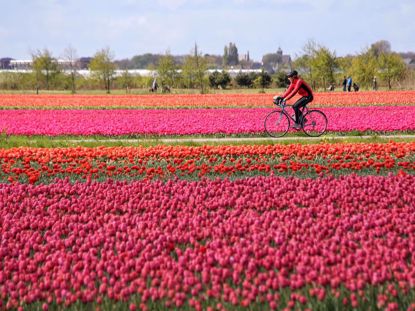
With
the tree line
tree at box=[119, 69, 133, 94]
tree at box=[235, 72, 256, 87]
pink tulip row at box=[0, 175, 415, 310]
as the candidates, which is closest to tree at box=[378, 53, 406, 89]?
the tree line

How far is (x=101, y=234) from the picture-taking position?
565 cm

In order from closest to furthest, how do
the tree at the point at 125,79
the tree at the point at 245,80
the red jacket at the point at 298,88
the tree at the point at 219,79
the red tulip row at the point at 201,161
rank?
the red tulip row at the point at 201,161 → the red jacket at the point at 298,88 → the tree at the point at 219,79 → the tree at the point at 125,79 → the tree at the point at 245,80

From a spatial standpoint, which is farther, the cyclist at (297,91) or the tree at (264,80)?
the tree at (264,80)

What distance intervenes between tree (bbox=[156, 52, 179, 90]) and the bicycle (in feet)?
134

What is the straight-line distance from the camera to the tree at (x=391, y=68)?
5128 centimetres

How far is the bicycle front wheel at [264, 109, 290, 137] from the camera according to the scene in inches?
583

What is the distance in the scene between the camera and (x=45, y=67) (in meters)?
60.2

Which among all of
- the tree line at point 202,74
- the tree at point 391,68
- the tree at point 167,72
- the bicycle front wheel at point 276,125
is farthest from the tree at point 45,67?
the bicycle front wheel at point 276,125

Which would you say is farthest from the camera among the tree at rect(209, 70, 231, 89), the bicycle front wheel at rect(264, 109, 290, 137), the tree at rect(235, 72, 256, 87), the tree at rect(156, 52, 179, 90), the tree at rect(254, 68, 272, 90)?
the tree at rect(235, 72, 256, 87)

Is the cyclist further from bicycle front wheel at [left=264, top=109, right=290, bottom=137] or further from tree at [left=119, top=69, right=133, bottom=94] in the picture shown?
tree at [left=119, top=69, right=133, bottom=94]

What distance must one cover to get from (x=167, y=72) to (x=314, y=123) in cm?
4213

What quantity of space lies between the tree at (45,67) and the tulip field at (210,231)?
2071 inches

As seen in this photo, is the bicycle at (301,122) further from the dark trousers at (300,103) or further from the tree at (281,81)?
the tree at (281,81)

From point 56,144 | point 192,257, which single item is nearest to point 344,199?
point 192,257
